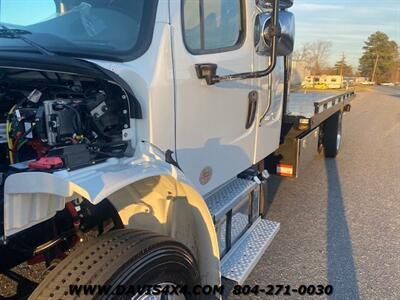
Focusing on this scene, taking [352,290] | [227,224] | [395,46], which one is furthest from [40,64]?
[395,46]

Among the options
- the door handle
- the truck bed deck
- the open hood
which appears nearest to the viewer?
the open hood

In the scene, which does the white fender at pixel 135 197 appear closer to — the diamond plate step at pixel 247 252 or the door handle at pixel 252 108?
the diamond plate step at pixel 247 252

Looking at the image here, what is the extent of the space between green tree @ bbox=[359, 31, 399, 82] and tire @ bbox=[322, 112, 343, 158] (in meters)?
69.7

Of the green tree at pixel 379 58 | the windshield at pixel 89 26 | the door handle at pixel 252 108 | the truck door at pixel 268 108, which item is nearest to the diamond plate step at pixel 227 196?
the truck door at pixel 268 108

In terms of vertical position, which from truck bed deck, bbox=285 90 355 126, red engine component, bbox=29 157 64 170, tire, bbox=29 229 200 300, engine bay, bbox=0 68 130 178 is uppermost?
engine bay, bbox=0 68 130 178

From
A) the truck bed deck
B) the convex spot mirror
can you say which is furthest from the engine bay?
the truck bed deck

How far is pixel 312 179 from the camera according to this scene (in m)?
6.43

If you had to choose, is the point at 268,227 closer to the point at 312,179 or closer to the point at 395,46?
the point at 312,179

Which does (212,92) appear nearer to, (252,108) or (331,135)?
(252,108)

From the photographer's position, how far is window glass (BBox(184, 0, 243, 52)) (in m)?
2.36

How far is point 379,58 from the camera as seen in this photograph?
7325 cm

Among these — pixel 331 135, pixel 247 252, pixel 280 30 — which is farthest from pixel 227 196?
pixel 331 135

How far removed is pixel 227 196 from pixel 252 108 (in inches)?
27.3

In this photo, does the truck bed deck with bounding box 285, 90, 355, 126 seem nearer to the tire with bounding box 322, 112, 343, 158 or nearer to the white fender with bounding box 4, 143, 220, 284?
the tire with bounding box 322, 112, 343, 158
